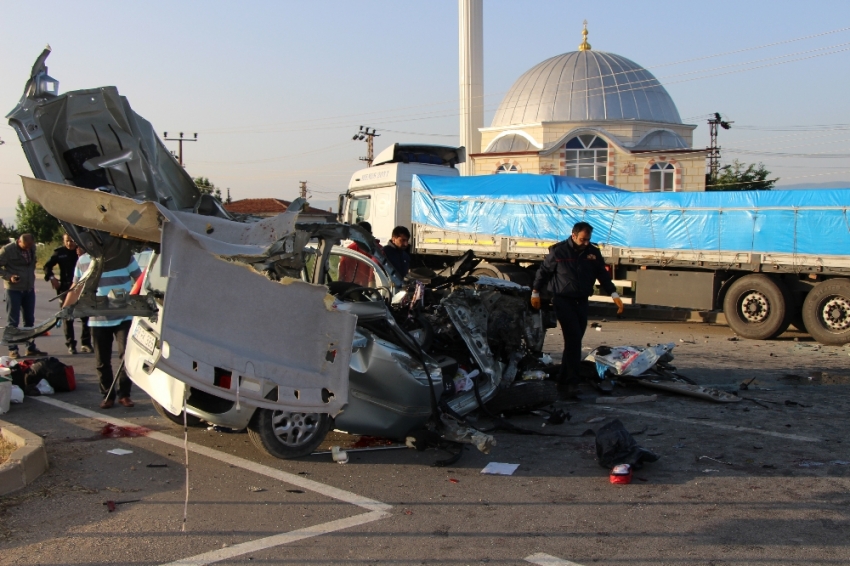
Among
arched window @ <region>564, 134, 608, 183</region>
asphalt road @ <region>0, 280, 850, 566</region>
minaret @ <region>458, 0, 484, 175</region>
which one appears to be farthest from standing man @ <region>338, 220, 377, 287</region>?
minaret @ <region>458, 0, 484, 175</region>

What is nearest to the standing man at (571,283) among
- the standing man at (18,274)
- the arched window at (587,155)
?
the standing man at (18,274)

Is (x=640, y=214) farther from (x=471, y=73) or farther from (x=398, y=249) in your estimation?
(x=471, y=73)

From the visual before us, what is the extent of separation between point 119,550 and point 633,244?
1275 centimetres

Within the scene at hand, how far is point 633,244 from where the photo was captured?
15.6 m

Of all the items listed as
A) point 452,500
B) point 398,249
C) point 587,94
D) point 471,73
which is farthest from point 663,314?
point 471,73

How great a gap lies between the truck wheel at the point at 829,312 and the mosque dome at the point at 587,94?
1302 inches

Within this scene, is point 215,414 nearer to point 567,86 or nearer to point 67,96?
point 67,96

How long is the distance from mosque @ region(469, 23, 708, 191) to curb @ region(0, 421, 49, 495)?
1526 inches

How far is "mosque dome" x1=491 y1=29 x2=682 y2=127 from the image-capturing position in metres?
45.8

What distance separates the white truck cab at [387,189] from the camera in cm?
1838

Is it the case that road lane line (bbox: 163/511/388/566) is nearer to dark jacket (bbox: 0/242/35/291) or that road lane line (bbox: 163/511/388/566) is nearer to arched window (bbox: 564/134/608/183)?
dark jacket (bbox: 0/242/35/291)

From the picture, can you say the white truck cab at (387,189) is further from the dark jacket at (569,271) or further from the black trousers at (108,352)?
the black trousers at (108,352)

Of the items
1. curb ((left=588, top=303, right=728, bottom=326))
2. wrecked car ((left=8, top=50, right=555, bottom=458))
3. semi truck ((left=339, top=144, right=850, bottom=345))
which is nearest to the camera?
wrecked car ((left=8, top=50, right=555, bottom=458))

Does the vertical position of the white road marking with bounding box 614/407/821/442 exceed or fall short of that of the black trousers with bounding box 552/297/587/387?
it falls short
